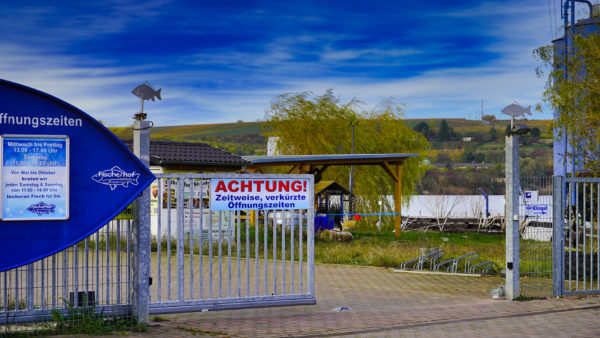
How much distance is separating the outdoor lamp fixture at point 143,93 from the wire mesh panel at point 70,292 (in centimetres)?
142

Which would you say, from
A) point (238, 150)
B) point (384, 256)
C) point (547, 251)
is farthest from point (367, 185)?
point (238, 150)

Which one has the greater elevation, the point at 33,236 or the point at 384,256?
the point at 33,236

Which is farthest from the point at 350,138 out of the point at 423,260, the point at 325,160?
the point at 423,260

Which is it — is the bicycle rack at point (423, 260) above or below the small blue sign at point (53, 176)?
below

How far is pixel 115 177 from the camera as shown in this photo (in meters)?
9.21

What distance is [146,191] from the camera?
9477 millimetres

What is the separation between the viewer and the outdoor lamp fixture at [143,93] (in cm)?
970

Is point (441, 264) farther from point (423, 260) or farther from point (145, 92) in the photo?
point (145, 92)

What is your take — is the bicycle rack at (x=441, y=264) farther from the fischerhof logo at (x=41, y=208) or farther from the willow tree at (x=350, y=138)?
the willow tree at (x=350, y=138)

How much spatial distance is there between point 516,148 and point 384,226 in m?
27.5

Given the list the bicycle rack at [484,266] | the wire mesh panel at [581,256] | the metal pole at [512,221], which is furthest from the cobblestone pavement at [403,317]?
the bicycle rack at [484,266]

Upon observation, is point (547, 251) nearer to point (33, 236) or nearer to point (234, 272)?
point (234, 272)

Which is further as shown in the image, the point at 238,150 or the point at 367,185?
the point at 238,150

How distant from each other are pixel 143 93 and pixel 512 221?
21.8 ft
